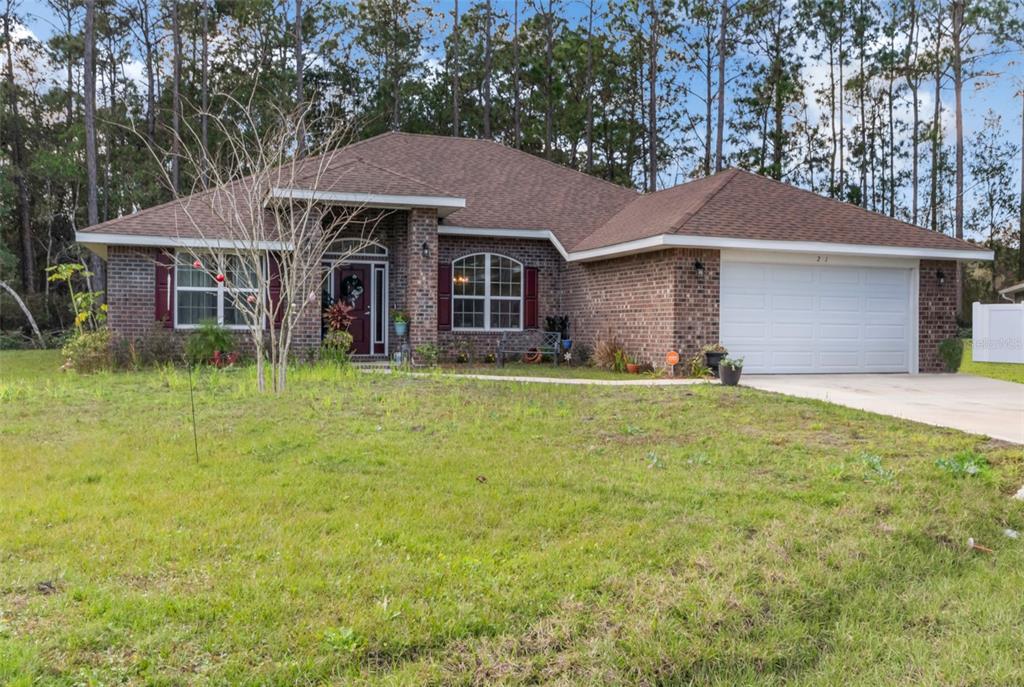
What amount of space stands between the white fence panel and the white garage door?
839 cm

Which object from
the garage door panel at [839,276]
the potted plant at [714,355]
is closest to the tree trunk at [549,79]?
the garage door panel at [839,276]

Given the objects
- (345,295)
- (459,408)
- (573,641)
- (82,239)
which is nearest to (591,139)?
(345,295)

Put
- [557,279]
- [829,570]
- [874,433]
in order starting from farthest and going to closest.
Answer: [557,279]
[874,433]
[829,570]

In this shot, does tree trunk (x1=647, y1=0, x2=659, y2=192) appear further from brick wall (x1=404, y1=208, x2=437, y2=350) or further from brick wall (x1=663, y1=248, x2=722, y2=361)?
brick wall (x1=663, y1=248, x2=722, y2=361)

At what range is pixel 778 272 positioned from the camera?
14164mm

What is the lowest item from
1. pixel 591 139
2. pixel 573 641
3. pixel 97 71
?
pixel 573 641

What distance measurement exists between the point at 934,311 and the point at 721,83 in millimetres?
18349

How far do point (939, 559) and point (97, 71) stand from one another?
33.5 m

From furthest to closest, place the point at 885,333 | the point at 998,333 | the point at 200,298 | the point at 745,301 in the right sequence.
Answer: the point at 998,333, the point at 200,298, the point at 885,333, the point at 745,301

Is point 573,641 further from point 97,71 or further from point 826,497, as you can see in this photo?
point 97,71

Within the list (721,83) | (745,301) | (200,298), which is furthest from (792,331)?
(721,83)

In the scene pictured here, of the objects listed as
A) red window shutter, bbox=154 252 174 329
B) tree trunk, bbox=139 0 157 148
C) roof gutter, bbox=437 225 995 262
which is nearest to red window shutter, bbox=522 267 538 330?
roof gutter, bbox=437 225 995 262

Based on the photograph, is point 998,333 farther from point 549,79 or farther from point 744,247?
point 549,79

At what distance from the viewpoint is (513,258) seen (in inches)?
673
